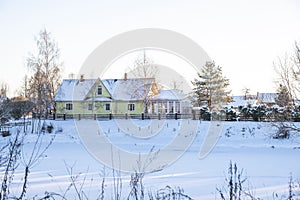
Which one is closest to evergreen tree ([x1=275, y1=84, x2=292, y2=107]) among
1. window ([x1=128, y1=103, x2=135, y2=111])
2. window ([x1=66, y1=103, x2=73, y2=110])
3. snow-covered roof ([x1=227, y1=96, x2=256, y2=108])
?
snow-covered roof ([x1=227, y1=96, x2=256, y2=108])

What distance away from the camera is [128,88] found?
111ft

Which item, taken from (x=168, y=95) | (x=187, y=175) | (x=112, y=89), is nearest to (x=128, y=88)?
(x=112, y=89)

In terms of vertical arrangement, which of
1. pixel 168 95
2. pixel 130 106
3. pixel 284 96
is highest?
pixel 168 95

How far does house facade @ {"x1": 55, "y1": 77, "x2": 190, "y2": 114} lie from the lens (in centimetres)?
3331

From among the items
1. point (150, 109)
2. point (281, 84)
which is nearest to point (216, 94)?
point (150, 109)

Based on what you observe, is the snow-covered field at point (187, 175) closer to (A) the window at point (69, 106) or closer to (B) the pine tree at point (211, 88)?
(B) the pine tree at point (211, 88)

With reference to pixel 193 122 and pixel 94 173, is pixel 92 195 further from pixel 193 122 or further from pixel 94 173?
pixel 193 122

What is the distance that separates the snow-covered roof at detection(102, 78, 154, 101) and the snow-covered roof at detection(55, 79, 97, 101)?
1.85 meters

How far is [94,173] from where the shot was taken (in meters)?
7.88

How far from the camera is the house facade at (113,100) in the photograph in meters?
33.3

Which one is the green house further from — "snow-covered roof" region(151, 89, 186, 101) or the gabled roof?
"snow-covered roof" region(151, 89, 186, 101)

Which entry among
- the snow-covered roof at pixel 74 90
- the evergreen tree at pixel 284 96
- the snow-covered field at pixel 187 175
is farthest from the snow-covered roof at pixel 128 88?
the evergreen tree at pixel 284 96

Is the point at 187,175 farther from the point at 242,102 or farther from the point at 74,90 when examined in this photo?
the point at 242,102

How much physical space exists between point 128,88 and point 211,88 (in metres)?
9.02
